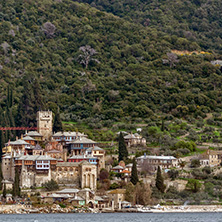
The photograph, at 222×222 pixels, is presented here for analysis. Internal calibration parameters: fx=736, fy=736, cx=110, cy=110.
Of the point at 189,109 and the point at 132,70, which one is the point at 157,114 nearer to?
the point at 189,109

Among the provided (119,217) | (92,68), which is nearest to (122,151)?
(119,217)

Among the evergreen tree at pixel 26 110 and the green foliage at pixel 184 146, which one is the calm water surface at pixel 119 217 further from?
the evergreen tree at pixel 26 110

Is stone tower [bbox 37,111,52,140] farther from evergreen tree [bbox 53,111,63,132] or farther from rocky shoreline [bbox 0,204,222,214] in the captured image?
rocky shoreline [bbox 0,204,222,214]

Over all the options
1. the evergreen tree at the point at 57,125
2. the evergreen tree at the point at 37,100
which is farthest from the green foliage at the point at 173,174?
the evergreen tree at the point at 37,100

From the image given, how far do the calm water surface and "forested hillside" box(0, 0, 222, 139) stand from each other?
89.4ft

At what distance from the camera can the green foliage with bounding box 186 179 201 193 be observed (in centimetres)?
10331

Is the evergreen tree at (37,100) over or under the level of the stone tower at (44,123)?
over

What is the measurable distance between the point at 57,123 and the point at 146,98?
3002cm

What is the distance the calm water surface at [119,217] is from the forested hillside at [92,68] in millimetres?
27240

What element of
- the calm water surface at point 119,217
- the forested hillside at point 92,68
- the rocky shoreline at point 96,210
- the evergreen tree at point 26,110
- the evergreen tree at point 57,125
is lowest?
the calm water surface at point 119,217

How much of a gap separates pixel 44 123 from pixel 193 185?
27.1 metres

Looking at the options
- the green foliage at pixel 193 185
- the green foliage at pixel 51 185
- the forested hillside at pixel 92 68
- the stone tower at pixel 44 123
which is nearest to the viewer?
the green foliage at pixel 51 185

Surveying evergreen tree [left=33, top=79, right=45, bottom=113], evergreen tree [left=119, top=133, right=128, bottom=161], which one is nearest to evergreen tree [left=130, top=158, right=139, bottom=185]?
evergreen tree [left=119, top=133, right=128, bottom=161]

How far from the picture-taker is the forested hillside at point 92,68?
134 metres
